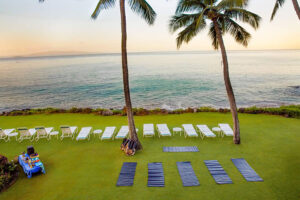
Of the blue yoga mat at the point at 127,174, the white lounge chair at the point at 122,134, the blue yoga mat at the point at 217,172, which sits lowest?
the blue yoga mat at the point at 127,174

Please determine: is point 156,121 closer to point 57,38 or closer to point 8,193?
point 8,193

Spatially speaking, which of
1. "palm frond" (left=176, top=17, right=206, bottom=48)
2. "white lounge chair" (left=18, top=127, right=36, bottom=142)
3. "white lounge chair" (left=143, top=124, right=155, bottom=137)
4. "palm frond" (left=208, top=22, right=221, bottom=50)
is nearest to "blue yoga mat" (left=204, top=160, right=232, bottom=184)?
"white lounge chair" (left=143, top=124, right=155, bottom=137)

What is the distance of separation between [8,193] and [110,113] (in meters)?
11.5

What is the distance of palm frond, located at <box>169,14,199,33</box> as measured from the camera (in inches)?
428

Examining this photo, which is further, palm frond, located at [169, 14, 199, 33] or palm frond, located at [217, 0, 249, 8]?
palm frond, located at [169, 14, 199, 33]

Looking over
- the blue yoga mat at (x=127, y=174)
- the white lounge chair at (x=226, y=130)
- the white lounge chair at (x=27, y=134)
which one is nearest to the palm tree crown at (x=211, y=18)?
the white lounge chair at (x=226, y=130)

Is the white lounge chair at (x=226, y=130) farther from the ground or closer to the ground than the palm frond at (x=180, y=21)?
closer to the ground

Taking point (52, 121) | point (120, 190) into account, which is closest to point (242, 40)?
point (120, 190)

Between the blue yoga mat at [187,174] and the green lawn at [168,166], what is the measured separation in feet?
0.71

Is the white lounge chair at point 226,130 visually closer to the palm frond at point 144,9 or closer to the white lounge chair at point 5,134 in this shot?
the palm frond at point 144,9

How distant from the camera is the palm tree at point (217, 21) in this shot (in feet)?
33.6

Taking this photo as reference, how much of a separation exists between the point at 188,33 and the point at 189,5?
4.73 feet

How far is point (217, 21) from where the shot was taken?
11227 mm

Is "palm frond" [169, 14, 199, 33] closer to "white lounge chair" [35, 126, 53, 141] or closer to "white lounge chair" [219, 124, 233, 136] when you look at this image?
"white lounge chair" [219, 124, 233, 136]
